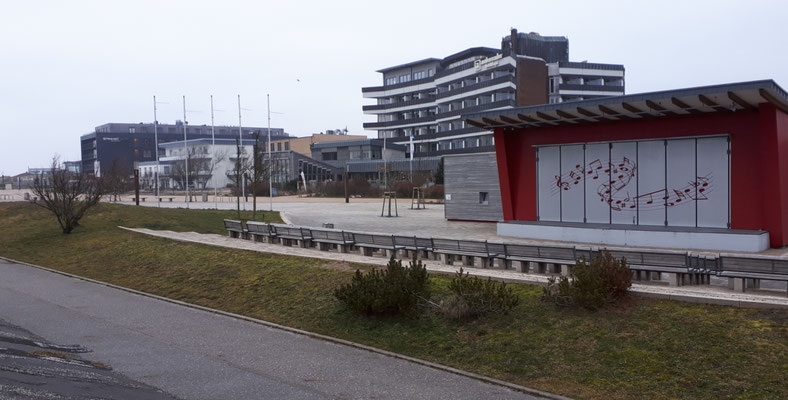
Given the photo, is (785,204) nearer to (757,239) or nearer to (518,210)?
(757,239)

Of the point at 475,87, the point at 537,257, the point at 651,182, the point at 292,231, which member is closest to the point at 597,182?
the point at 651,182

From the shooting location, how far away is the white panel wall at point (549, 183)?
25219 millimetres

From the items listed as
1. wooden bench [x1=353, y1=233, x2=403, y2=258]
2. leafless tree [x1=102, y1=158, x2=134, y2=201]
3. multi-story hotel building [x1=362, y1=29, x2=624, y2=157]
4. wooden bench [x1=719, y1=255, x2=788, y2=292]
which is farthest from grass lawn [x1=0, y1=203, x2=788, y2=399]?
multi-story hotel building [x1=362, y1=29, x2=624, y2=157]

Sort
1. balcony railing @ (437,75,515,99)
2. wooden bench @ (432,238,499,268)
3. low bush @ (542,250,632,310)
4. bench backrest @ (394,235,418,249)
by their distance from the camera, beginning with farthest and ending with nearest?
1. balcony railing @ (437,75,515,99)
2. bench backrest @ (394,235,418,249)
3. wooden bench @ (432,238,499,268)
4. low bush @ (542,250,632,310)

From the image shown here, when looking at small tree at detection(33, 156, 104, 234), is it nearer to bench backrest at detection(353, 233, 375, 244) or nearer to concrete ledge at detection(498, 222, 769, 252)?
bench backrest at detection(353, 233, 375, 244)

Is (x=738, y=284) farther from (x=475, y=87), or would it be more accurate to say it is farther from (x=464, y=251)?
(x=475, y=87)

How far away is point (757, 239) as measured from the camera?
18859mm

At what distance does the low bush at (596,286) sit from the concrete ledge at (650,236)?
371 inches

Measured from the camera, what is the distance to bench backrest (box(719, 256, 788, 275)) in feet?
37.2

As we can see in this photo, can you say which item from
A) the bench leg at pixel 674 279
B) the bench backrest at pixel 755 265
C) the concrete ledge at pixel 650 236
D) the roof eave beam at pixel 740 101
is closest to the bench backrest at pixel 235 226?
the concrete ledge at pixel 650 236

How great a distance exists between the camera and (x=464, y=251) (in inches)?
647

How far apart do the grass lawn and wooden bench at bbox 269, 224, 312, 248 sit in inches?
149

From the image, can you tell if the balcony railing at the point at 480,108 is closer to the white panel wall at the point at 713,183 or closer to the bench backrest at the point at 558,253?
the white panel wall at the point at 713,183

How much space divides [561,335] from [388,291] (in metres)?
3.19
